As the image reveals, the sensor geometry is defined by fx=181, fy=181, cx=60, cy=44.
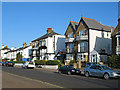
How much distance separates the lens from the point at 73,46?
145 feet

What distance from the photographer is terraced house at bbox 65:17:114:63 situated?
38.3 meters

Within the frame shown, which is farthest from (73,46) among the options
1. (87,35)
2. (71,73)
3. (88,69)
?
(88,69)

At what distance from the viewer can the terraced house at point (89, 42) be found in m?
38.3

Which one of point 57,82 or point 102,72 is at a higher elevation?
point 102,72

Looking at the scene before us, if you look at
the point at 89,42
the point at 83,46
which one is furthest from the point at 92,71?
the point at 83,46

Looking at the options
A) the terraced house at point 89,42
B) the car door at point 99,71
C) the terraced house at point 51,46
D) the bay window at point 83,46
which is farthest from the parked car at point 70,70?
the terraced house at point 51,46

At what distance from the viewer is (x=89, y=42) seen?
38750 mm

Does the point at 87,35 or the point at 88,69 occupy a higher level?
the point at 87,35

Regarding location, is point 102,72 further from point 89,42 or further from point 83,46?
point 83,46

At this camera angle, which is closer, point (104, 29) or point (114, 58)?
point (114, 58)

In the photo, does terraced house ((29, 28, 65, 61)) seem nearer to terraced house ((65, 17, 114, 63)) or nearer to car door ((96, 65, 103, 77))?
terraced house ((65, 17, 114, 63))

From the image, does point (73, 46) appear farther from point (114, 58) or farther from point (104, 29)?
point (114, 58)

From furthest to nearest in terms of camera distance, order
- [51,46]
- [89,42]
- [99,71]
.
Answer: [51,46]
[89,42]
[99,71]

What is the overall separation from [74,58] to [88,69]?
23022 mm
